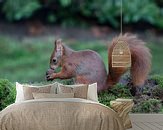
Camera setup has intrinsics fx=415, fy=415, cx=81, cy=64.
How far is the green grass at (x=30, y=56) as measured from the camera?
679cm

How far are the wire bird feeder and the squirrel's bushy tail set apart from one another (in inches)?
4.7

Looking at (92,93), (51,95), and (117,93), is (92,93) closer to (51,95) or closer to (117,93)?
(51,95)

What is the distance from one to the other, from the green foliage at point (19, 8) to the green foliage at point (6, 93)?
109 cm

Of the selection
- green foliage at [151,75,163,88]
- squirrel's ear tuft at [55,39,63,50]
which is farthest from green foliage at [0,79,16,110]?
green foliage at [151,75,163,88]

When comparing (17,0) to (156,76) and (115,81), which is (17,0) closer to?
(115,81)

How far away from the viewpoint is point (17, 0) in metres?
6.85

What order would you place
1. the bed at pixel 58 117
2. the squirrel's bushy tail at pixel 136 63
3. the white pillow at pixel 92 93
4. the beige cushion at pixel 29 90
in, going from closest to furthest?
1. the bed at pixel 58 117
2. the beige cushion at pixel 29 90
3. the white pillow at pixel 92 93
4. the squirrel's bushy tail at pixel 136 63

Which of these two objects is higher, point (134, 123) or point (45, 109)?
point (45, 109)

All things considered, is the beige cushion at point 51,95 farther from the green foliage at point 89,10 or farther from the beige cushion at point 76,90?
the green foliage at point 89,10

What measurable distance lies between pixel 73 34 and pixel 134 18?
1060mm

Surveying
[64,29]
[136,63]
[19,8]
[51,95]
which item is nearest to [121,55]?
[136,63]

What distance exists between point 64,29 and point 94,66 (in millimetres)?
819

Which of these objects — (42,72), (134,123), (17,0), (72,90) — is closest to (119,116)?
(72,90)

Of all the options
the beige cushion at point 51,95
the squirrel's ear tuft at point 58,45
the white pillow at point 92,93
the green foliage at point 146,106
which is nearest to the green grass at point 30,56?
the squirrel's ear tuft at point 58,45
